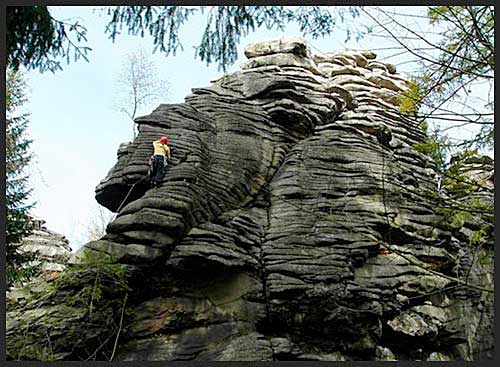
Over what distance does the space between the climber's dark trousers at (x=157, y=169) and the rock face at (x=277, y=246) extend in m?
0.20

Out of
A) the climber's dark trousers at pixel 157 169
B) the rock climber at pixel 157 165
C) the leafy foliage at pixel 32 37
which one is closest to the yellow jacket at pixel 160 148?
the rock climber at pixel 157 165

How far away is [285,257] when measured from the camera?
8812 mm

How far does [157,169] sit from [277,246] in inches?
101

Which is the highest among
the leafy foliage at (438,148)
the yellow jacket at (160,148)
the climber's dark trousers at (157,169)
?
A: the yellow jacket at (160,148)

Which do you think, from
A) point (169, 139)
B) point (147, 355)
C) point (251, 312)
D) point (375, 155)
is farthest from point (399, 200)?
point (147, 355)

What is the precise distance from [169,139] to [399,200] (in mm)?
4883

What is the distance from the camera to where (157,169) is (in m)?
9.25

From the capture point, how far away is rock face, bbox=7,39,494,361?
320 inches

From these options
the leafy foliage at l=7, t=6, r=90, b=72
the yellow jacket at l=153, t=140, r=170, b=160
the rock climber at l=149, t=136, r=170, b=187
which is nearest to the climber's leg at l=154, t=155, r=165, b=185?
the rock climber at l=149, t=136, r=170, b=187

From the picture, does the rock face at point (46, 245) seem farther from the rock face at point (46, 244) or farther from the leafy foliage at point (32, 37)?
the leafy foliage at point (32, 37)

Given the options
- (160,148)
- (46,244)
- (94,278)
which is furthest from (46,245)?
(94,278)

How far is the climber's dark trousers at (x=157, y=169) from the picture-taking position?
30.2 ft

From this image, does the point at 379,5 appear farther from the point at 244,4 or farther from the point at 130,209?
the point at 130,209

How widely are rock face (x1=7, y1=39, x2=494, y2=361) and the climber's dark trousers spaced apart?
0.65 feet
